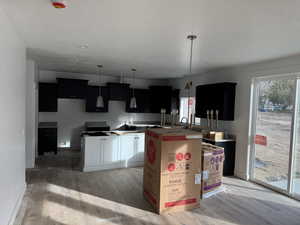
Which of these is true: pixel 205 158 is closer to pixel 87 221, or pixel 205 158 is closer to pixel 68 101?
pixel 87 221

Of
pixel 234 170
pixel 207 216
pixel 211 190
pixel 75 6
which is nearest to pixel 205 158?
pixel 211 190

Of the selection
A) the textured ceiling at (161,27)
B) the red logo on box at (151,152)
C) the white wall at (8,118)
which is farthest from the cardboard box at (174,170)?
the white wall at (8,118)

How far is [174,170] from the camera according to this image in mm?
3113

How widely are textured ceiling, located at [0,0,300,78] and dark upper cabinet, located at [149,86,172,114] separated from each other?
373cm

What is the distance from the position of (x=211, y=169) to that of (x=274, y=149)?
1.55m

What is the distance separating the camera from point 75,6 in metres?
2.03

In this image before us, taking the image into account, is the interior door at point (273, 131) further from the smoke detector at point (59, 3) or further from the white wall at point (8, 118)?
the white wall at point (8, 118)

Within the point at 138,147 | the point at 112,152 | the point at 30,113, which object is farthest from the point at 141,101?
the point at 30,113

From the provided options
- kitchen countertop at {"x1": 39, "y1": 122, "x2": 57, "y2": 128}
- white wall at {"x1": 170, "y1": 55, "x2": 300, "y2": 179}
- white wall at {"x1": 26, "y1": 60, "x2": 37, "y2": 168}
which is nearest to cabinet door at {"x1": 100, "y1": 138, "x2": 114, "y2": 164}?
white wall at {"x1": 26, "y1": 60, "x2": 37, "y2": 168}

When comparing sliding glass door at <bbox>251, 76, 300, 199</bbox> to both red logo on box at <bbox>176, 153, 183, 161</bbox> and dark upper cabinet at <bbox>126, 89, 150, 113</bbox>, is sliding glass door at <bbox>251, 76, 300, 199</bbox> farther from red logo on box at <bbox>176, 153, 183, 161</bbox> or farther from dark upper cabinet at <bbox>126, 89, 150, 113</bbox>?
dark upper cabinet at <bbox>126, 89, 150, 113</bbox>

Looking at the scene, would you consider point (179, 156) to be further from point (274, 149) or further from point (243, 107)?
point (243, 107)

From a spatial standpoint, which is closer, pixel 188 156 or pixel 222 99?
pixel 188 156

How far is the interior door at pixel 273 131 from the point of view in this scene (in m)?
3.95

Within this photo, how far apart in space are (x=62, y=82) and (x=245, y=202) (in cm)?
583
